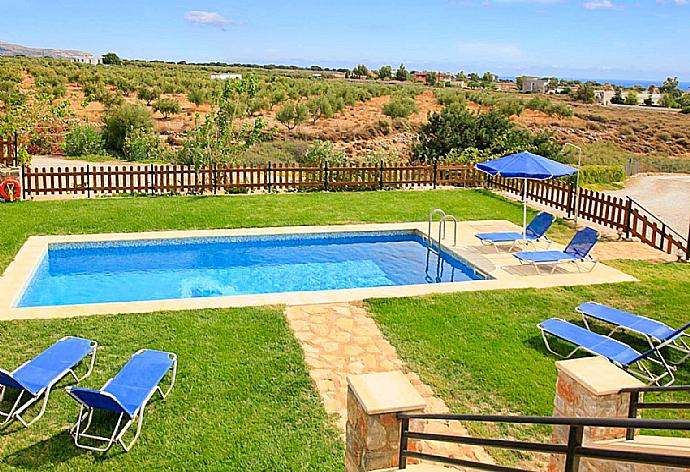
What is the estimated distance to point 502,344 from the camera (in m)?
7.74

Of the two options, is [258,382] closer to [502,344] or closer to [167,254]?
[502,344]

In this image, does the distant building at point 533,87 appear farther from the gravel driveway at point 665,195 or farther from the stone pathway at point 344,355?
the stone pathway at point 344,355

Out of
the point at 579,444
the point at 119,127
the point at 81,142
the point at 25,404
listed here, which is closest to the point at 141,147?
the point at 81,142

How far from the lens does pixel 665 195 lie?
22.1 metres

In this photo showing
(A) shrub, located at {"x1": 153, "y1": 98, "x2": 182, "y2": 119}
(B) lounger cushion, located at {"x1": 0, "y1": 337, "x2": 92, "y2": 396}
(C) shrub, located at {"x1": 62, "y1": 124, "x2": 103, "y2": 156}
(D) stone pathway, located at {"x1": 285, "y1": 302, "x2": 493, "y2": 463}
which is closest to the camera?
(D) stone pathway, located at {"x1": 285, "y1": 302, "x2": 493, "y2": 463}

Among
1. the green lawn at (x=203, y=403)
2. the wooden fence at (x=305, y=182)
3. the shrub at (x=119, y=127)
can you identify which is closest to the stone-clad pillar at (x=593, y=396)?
the green lawn at (x=203, y=403)

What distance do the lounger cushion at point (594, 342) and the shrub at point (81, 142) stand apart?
72.7 ft

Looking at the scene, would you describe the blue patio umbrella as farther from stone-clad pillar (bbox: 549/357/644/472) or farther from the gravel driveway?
stone-clad pillar (bbox: 549/357/644/472)

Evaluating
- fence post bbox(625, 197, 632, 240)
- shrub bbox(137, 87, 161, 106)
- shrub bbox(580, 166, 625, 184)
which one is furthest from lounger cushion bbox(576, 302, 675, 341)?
shrub bbox(137, 87, 161, 106)

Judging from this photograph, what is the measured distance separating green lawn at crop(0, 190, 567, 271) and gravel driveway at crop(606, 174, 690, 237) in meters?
4.61

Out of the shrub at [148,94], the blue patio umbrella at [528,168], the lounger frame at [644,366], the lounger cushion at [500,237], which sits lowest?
the lounger frame at [644,366]

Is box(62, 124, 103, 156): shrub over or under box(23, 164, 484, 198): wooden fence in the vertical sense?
over

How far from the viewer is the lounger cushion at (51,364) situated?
5.95 metres

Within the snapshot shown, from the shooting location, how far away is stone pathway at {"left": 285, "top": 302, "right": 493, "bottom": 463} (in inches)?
230
